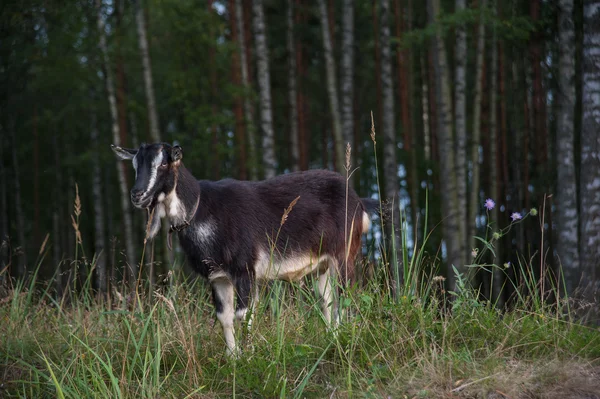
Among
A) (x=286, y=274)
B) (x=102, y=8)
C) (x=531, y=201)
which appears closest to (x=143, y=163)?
(x=286, y=274)

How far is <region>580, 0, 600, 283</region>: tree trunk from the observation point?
8.04 m

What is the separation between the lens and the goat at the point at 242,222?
5.56 meters

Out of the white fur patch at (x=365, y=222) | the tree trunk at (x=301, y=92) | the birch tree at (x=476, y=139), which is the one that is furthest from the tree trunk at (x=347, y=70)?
the white fur patch at (x=365, y=222)

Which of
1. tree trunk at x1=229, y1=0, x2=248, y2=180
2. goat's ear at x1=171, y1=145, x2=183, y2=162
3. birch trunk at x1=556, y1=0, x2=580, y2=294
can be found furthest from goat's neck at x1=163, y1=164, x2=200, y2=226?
tree trunk at x1=229, y1=0, x2=248, y2=180

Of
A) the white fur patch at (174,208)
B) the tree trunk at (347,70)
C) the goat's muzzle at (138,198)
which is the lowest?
the white fur patch at (174,208)

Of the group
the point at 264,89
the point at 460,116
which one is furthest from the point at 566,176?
the point at 264,89

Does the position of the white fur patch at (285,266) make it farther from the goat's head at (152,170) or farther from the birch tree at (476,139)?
the birch tree at (476,139)

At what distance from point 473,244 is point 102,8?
39.6 ft

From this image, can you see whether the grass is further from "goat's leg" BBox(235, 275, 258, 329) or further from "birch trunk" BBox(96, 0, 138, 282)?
"birch trunk" BBox(96, 0, 138, 282)

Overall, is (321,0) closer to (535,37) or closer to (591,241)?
(535,37)

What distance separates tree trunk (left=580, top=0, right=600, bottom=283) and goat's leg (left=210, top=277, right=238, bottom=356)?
4327mm

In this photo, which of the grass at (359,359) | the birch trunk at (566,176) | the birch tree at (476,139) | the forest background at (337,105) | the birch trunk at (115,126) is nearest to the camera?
the grass at (359,359)

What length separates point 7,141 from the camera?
25.9m

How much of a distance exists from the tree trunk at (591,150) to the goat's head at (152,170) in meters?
4.95
